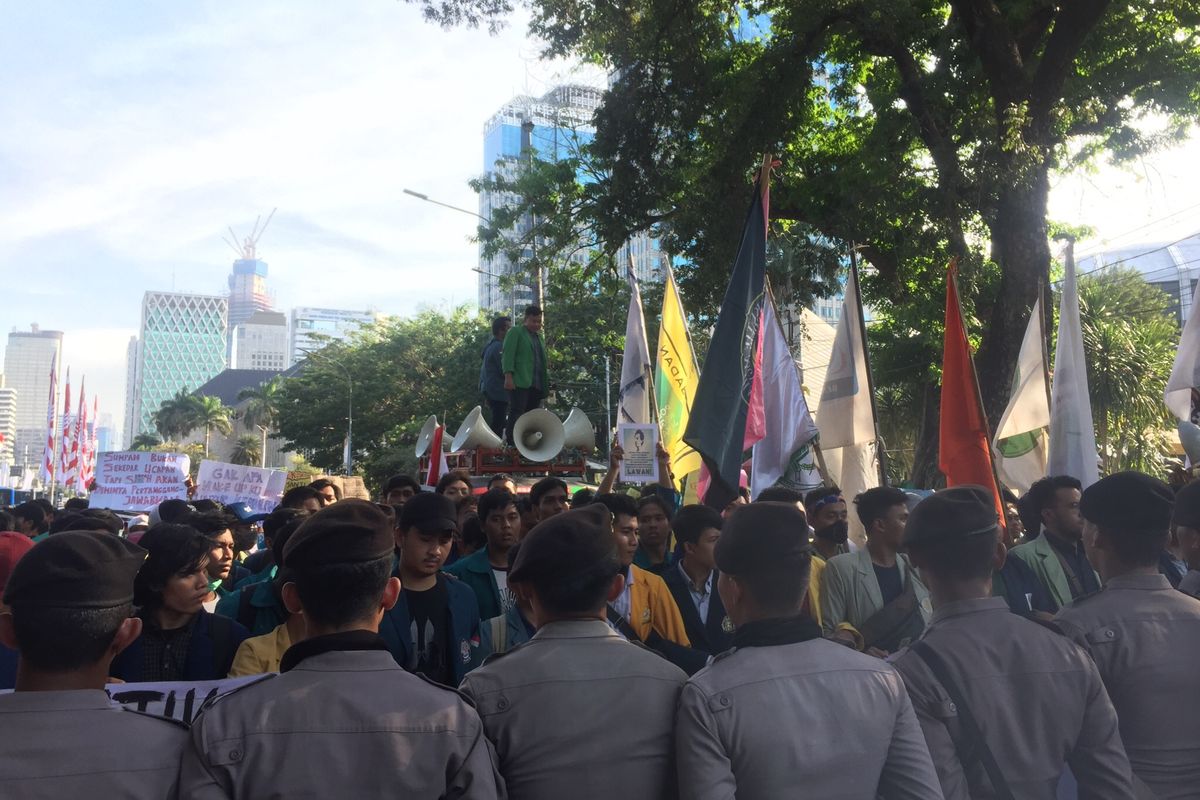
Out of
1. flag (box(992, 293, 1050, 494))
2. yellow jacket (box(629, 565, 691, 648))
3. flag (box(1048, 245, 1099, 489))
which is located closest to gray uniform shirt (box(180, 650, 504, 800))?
yellow jacket (box(629, 565, 691, 648))

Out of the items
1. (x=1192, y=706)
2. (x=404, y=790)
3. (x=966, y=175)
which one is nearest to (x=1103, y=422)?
(x=966, y=175)

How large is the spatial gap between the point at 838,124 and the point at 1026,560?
1319 cm

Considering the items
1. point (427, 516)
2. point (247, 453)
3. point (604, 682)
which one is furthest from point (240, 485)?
point (247, 453)

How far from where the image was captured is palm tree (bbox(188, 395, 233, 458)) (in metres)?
89.8

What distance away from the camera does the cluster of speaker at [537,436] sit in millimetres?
11500

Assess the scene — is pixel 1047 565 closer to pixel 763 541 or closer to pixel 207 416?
pixel 763 541

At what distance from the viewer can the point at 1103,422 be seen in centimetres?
2030

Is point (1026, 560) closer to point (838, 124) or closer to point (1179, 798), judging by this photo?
point (1179, 798)

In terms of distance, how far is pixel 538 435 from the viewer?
38.4 ft

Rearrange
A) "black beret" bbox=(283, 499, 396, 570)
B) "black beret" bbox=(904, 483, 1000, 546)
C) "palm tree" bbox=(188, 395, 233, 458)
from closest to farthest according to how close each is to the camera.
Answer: "black beret" bbox=(283, 499, 396, 570)
"black beret" bbox=(904, 483, 1000, 546)
"palm tree" bbox=(188, 395, 233, 458)

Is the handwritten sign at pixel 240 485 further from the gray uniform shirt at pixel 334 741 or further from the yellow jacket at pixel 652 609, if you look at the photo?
the gray uniform shirt at pixel 334 741

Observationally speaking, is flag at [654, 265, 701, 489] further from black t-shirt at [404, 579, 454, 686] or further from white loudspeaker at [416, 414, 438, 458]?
white loudspeaker at [416, 414, 438, 458]

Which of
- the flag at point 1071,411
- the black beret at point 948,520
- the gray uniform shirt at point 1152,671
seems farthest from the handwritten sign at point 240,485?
the gray uniform shirt at point 1152,671

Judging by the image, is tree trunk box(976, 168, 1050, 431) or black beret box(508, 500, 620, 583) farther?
tree trunk box(976, 168, 1050, 431)
